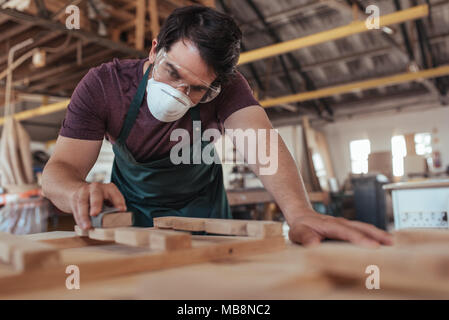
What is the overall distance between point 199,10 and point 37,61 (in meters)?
5.01

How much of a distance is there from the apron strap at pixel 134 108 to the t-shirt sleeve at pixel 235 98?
323 millimetres

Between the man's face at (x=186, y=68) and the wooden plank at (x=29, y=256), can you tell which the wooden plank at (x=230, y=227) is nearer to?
the wooden plank at (x=29, y=256)

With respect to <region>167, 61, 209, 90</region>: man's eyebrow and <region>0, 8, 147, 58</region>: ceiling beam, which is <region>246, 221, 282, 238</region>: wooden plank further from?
<region>0, 8, 147, 58</region>: ceiling beam

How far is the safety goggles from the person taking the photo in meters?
1.36

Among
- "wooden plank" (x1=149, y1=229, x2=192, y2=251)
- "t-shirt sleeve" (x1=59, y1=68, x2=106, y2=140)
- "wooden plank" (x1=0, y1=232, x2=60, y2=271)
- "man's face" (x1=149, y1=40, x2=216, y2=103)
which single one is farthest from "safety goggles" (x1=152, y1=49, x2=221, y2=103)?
"wooden plank" (x1=0, y1=232, x2=60, y2=271)

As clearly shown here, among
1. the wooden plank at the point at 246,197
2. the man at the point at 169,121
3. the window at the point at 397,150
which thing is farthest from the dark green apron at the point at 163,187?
the window at the point at 397,150

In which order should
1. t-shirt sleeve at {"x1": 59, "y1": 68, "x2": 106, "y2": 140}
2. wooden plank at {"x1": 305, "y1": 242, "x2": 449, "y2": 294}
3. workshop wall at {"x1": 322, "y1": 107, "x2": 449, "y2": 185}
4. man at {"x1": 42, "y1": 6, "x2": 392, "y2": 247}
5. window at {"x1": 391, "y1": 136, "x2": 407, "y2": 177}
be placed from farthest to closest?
Answer: workshop wall at {"x1": 322, "y1": 107, "x2": 449, "y2": 185} < window at {"x1": 391, "y1": 136, "x2": 407, "y2": 177} < t-shirt sleeve at {"x1": 59, "y1": 68, "x2": 106, "y2": 140} < man at {"x1": 42, "y1": 6, "x2": 392, "y2": 247} < wooden plank at {"x1": 305, "y1": 242, "x2": 449, "y2": 294}

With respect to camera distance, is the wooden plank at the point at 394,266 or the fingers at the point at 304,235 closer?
the wooden plank at the point at 394,266

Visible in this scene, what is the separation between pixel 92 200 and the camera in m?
0.86

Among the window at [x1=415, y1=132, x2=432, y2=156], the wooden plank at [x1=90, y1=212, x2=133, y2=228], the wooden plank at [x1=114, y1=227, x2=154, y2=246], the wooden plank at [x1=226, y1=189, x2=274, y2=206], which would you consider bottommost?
the wooden plank at [x1=114, y1=227, x2=154, y2=246]

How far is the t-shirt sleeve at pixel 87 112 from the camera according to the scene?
144 centimetres

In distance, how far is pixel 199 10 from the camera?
1.42m

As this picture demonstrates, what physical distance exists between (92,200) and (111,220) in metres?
0.06
